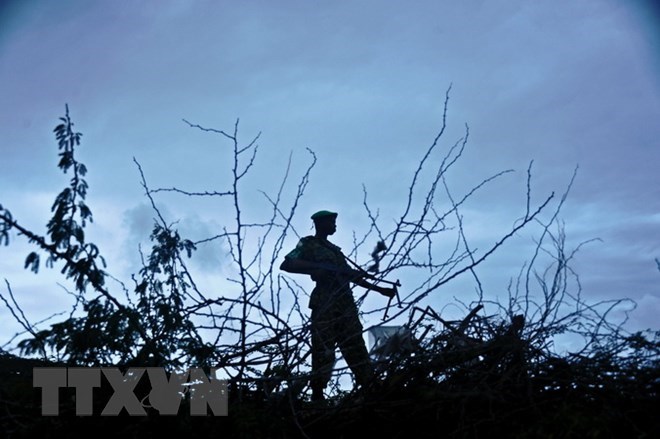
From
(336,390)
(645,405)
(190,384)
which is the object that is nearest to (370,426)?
(336,390)

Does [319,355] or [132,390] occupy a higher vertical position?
[319,355]

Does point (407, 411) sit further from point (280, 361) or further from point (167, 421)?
point (167, 421)

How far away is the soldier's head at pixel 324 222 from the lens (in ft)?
18.3

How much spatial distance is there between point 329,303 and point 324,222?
4.97ft

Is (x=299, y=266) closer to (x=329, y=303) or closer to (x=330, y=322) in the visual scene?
(x=329, y=303)

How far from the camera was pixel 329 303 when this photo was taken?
414 centimetres

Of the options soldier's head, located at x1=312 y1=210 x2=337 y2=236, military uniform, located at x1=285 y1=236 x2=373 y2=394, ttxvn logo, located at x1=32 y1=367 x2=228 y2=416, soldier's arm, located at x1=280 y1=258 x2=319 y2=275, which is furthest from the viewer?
soldier's head, located at x1=312 y1=210 x2=337 y2=236

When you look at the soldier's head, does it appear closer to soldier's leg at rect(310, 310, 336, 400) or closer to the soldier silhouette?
the soldier silhouette

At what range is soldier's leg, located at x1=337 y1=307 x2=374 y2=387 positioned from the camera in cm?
363

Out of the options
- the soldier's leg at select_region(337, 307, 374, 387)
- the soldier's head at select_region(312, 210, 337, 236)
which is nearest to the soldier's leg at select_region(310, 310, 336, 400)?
the soldier's leg at select_region(337, 307, 374, 387)

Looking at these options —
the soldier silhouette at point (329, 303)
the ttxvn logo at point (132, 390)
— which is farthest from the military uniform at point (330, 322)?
the ttxvn logo at point (132, 390)

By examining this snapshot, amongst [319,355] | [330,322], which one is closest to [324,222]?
[330,322]

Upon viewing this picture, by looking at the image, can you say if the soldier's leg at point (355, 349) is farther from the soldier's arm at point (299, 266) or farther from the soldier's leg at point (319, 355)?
the soldier's arm at point (299, 266)

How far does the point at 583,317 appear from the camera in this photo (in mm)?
3670
